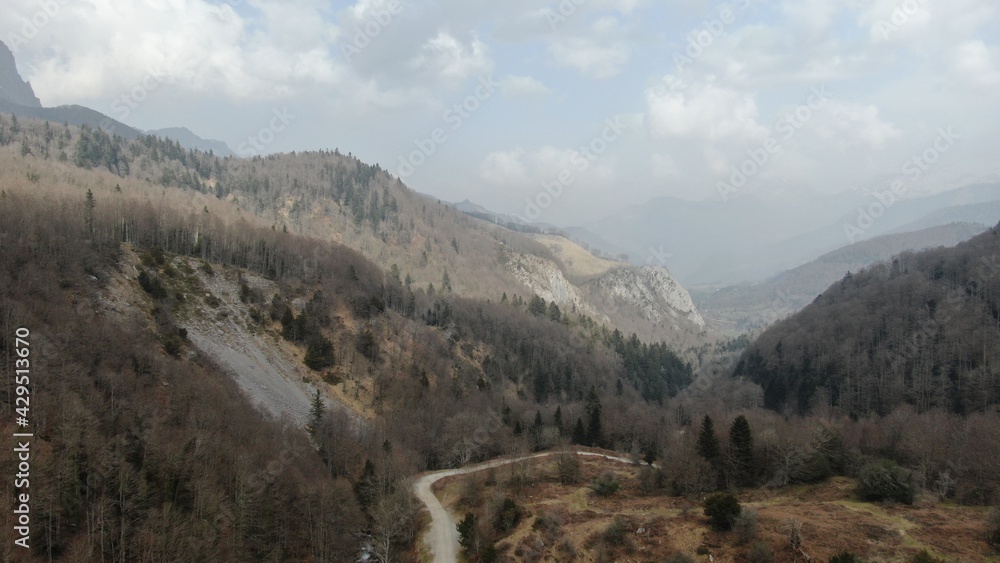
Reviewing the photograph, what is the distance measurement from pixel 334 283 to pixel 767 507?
9294 centimetres

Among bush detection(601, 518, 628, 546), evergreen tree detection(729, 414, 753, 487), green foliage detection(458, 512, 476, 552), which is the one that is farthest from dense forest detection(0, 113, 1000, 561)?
bush detection(601, 518, 628, 546)

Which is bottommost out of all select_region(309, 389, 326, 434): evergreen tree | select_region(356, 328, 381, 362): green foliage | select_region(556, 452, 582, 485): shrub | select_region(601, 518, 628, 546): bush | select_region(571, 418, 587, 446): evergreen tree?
select_region(571, 418, 587, 446): evergreen tree

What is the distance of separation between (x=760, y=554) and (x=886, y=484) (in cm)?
1631

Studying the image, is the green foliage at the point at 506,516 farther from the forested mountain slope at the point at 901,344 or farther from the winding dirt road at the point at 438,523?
the forested mountain slope at the point at 901,344

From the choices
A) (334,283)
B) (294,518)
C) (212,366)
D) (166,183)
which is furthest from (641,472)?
(166,183)

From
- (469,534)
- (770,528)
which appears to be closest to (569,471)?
(469,534)

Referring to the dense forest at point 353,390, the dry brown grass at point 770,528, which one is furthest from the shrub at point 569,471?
the dense forest at point 353,390

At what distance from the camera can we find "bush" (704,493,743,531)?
108 feet

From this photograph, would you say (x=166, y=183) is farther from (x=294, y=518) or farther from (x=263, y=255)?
(x=294, y=518)

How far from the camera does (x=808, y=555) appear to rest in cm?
2825

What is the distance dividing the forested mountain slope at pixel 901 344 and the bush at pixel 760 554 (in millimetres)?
83697

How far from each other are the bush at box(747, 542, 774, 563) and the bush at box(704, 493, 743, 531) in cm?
328

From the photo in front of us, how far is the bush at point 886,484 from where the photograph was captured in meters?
36.5

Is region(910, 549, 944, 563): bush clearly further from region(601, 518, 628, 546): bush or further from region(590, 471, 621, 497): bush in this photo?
region(590, 471, 621, 497): bush
